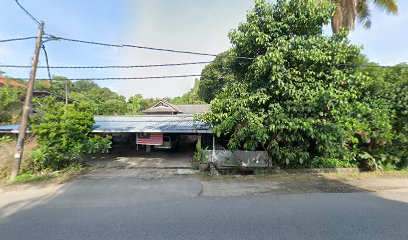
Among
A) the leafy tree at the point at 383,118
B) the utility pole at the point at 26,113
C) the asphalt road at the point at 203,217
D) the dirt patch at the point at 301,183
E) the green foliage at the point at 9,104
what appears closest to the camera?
the asphalt road at the point at 203,217

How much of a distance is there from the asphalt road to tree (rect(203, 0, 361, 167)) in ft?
7.86

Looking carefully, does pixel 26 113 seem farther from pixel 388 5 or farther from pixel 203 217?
pixel 388 5

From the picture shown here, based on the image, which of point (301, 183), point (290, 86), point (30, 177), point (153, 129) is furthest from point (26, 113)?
point (301, 183)

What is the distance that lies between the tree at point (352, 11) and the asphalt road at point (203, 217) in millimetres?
8813

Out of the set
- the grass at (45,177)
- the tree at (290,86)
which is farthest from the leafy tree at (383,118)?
the grass at (45,177)

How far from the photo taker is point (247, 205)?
4.32m

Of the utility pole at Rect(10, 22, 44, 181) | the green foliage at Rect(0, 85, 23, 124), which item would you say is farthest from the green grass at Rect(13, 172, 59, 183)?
the green foliage at Rect(0, 85, 23, 124)

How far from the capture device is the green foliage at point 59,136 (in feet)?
23.5

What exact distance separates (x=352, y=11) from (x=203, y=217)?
1229cm

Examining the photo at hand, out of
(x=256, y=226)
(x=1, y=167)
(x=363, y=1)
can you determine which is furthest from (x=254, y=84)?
(x=1, y=167)

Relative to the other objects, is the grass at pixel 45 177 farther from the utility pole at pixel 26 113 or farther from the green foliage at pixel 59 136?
the green foliage at pixel 59 136

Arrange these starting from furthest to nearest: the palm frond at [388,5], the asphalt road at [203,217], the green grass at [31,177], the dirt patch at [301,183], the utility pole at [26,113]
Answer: the palm frond at [388,5] → the utility pole at [26,113] → the green grass at [31,177] → the dirt patch at [301,183] → the asphalt road at [203,217]

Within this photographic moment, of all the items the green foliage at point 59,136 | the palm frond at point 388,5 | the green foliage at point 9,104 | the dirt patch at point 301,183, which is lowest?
the dirt patch at point 301,183

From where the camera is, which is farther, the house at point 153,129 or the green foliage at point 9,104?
the green foliage at point 9,104
